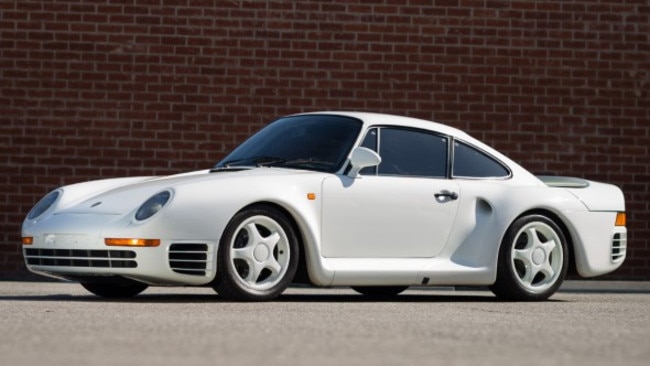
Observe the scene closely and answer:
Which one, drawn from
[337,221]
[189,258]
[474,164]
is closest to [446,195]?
[474,164]

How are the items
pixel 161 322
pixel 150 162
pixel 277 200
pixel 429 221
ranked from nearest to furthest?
1. pixel 161 322
2. pixel 277 200
3. pixel 429 221
4. pixel 150 162

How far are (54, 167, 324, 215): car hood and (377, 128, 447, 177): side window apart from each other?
2.43 feet

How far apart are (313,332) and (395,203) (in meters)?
3.09

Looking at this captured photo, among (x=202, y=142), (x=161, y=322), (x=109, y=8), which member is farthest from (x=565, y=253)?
(x=109, y=8)

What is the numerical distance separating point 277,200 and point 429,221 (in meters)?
1.36

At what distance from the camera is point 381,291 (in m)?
11.5

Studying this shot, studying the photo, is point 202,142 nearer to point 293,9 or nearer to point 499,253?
point 293,9

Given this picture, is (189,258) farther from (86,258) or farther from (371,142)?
(371,142)

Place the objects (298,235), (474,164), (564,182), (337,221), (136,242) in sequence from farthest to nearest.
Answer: (564,182) < (474,164) < (337,221) < (298,235) < (136,242)

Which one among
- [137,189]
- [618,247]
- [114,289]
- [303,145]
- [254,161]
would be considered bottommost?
[114,289]

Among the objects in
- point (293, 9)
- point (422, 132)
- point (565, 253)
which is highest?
point (293, 9)

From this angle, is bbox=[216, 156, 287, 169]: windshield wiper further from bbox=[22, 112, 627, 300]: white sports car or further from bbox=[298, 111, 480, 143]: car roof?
bbox=[298, 111, 480, 143]: car roof

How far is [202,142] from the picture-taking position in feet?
50.6

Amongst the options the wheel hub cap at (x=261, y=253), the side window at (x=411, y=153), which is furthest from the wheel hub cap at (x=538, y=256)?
the wheel hub cap at (x=261, y=253)
